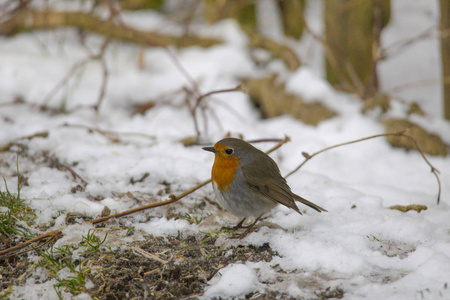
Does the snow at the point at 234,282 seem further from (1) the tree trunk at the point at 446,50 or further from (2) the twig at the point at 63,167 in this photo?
(1) the tree trunk at the point at 446,50

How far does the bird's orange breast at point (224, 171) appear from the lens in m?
2.54

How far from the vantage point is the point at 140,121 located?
452 centimetres

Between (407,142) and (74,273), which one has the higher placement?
(74,273)

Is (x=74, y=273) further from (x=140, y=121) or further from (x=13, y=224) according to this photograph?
(x=140, y=121)

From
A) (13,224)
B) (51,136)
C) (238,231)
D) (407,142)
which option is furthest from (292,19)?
(13,224)

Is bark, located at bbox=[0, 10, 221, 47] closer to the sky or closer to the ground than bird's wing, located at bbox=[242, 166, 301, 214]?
closer to the sky

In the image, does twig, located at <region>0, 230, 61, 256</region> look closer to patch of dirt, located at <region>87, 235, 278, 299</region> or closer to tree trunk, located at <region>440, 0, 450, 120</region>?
patch of dirt, located at <region>87, 235, 278, 299</region>

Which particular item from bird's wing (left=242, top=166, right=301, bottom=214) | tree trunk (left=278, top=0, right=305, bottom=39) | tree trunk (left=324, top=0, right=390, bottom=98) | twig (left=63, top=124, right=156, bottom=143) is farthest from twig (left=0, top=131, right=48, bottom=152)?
tree trunk (left=278, top=0, right=305, bottom=39)

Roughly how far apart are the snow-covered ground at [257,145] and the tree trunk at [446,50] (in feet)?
1.22

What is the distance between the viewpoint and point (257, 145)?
13.3 ft

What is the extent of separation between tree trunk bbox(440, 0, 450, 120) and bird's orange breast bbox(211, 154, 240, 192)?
2.76 meters

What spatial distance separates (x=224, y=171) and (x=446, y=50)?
9.84 feet

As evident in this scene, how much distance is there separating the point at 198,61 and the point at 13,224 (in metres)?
3.66

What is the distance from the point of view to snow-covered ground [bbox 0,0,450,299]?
6.88 ft
